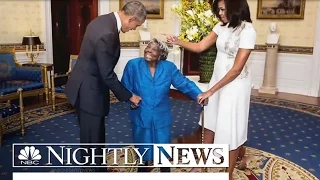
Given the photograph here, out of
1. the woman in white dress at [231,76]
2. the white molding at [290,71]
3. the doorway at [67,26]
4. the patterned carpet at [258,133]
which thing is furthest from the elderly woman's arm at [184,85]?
the doorway at [67,26]

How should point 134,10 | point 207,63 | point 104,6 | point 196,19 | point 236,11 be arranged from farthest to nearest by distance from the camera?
point 104,6 → point 207,63 → point 196,19 → point 236,11 → point 134,10

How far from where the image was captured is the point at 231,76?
8.57 feet

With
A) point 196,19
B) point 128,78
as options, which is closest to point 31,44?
point 196,19

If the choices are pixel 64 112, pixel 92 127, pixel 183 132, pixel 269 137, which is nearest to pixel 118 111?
pixel 64 112

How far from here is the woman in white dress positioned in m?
2.59

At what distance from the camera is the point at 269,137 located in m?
4.46

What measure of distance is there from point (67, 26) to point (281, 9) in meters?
5.29

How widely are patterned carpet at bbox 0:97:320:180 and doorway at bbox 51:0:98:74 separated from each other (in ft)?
10.4

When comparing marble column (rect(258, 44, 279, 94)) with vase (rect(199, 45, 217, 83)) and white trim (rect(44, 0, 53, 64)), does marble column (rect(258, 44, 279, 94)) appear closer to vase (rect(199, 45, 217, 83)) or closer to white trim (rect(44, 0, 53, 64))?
vase (rect(199, 45, 217, 83))

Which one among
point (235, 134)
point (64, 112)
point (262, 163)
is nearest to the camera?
point (235, 134)

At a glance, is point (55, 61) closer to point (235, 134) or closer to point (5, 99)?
point (5, 99)

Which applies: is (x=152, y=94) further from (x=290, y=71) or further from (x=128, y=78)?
(x=290, y=71)

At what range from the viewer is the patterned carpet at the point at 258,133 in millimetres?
3395

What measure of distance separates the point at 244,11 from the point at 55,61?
7.01 meters
